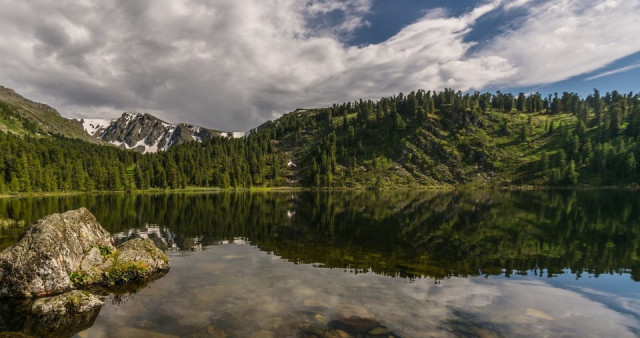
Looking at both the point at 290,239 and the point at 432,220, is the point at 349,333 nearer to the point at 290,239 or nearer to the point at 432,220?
the point at 290,239

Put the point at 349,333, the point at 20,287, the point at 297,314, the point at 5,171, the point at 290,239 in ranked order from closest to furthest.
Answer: the point at 349,333, the point at 297,314, the point at 20,287, the point at 290,239, the point at 5,171

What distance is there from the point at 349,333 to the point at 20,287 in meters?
21.7

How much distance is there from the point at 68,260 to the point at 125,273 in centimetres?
386

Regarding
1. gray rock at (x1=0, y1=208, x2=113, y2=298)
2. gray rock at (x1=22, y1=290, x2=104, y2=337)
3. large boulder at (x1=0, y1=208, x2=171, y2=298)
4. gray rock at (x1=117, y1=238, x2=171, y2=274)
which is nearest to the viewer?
gray rock at (x1=22, y1=290, x2=104, y2=337)

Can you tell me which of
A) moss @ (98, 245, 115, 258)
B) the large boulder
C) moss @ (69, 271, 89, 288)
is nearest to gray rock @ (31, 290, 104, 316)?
the large boulder

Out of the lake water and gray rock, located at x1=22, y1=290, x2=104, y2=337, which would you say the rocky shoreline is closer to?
gray rock, located at x1=22, y1=290, x2=104, y2=337

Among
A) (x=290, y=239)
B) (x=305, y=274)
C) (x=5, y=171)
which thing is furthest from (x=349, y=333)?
(x=5, y=171)

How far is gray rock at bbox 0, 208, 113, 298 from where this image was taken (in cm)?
2141

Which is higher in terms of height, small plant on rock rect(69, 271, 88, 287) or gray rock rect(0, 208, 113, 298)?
gray rock rect(0, 208, 113, 298)

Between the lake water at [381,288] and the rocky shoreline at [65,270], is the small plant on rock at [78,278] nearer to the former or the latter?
the rocky shoreline at [65,270]

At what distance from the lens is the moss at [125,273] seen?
24.8 metres

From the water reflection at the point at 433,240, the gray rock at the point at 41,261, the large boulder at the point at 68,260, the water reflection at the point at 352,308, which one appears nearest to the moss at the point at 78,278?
the large boulder at the point at 68,260

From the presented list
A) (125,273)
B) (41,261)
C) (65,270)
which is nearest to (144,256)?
(125,273)

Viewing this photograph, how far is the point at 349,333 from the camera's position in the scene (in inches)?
635
